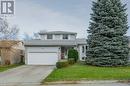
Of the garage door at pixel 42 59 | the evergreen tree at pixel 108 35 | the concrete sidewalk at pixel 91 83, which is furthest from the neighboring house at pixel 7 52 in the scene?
the concrete sidewalk at pixel 91 83

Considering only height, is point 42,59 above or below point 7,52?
below

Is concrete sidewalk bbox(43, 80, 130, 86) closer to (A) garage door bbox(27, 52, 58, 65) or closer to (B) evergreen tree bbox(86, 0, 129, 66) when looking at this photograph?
(B) evergreen tree bbox(86, 0, 129, 66)

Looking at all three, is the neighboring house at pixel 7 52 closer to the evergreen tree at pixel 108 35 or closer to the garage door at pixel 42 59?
the garage door at pixel 42 59

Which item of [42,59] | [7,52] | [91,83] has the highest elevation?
[7,52]

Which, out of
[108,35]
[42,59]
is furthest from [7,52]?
[108,35]

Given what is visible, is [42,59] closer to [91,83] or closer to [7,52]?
[7,52]

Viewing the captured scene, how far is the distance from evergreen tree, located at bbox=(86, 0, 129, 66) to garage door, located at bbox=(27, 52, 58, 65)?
30.5 ft

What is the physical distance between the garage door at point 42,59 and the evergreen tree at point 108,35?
30.5 ft

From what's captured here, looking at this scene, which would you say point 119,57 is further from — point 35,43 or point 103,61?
point 35,43

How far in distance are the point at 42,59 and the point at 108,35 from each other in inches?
490

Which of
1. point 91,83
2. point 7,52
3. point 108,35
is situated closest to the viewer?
point 91,83

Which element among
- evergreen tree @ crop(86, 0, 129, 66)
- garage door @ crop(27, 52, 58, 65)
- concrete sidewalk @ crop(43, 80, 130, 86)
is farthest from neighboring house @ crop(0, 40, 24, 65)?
concrete sidewalk @ crop(43, 80, 130, 86)

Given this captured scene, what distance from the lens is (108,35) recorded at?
115 feet

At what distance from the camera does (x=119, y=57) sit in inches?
1363
